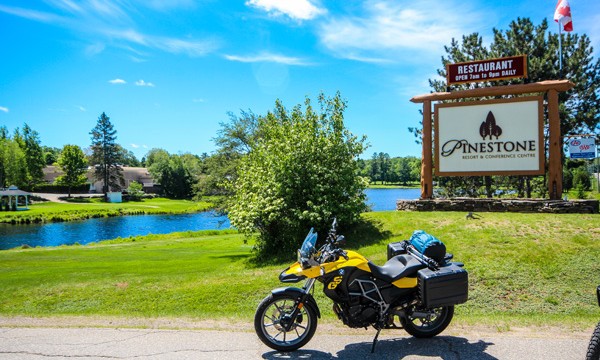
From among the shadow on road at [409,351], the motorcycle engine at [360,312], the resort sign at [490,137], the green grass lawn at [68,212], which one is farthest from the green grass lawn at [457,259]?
the green grass lawn at [68,212]

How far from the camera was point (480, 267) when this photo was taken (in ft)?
28.9

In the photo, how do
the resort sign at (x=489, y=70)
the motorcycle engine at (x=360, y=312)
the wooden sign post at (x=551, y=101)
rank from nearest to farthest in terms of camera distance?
the motorcycle engine at (x=360, y=312) < the wooden sign post at (x=551, y=101) < the resort sign at (x=489, y=70)

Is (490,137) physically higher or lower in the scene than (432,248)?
higher

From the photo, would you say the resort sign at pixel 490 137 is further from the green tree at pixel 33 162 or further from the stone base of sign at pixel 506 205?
the green tree at pixel 33 162

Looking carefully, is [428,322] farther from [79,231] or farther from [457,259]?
[79,231]

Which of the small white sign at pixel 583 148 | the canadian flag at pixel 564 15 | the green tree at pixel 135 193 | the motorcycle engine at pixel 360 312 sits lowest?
the green tree at pixel 135 193

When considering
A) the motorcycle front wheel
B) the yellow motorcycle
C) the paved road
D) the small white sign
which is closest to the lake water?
the small white sign

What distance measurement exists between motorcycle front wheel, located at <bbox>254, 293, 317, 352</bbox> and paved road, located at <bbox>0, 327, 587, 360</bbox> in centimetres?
12

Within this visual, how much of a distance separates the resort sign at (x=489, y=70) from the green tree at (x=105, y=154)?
3335 inches

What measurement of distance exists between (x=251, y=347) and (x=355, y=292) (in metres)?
1.41

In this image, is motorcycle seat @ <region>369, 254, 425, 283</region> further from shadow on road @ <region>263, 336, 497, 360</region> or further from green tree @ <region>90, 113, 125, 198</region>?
green tree @ <region>90, 113, 125, 198</region>

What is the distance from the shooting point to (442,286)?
5055mm

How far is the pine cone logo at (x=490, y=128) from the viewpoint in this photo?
1461 centimetres

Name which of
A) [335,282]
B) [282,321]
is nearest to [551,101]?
[335,282]
